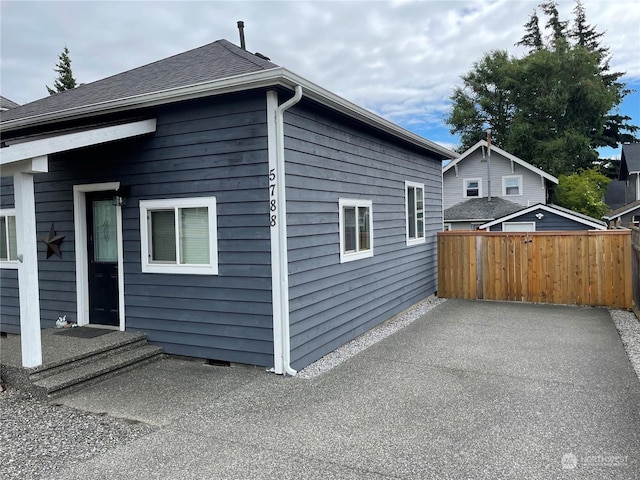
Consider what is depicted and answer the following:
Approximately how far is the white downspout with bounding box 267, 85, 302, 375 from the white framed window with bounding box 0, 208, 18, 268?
437cm

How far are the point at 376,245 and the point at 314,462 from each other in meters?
4.82

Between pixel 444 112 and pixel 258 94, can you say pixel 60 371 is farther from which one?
pixel 444 112

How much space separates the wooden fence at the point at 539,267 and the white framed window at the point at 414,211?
93cm

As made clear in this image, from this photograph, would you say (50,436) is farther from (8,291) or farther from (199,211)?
(8,291)

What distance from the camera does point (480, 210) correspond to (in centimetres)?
2128

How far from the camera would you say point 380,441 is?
135 inches

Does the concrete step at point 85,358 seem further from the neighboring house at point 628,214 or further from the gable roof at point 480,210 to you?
the neighboring house at point 628,214

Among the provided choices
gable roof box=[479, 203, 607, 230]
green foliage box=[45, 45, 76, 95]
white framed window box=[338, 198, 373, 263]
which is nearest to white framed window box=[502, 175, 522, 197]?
gable roof box=[479, 203, 607, 230]

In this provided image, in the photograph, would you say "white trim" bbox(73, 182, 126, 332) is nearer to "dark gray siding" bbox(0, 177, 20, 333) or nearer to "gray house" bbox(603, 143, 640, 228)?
"dark gray siding" bbox(0, 177, 20, 333)

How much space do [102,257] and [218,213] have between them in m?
2.08

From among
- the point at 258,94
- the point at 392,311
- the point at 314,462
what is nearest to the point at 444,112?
the point at 392,311

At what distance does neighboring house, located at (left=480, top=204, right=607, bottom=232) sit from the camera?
15.8 m

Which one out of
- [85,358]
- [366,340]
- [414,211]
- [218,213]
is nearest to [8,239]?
[85,358]

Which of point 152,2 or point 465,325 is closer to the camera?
point 465,325
